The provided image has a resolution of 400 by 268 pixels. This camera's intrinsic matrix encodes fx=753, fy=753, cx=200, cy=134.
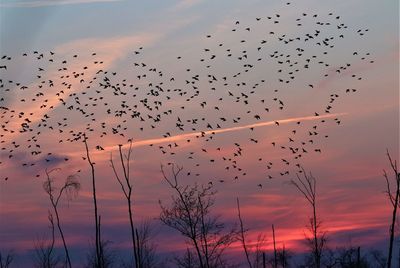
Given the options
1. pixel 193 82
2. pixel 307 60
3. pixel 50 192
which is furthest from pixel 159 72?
pixel 50 192

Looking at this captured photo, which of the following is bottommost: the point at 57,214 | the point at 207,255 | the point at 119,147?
the point at 207,255

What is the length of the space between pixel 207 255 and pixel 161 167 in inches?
325

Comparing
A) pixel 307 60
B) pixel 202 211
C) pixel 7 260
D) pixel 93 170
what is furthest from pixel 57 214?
pixel 307 60

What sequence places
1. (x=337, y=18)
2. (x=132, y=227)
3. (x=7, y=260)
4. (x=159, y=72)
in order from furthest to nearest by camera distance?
(x=7, y=260) → (x=132, y=227) → (x=159, y=72) → (x=337, y=18)

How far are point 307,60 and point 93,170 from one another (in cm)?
3061

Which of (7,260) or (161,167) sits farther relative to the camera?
(7,260)

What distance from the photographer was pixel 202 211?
204 ft

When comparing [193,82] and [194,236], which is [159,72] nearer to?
[193,82]

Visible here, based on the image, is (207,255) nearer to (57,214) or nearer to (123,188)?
(123,188)

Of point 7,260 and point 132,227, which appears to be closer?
point 132,227

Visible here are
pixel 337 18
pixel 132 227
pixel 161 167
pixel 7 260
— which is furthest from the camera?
pixel 7 260

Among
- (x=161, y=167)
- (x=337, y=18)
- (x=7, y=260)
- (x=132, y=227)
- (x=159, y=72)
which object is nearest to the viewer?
(x=337, y=18)

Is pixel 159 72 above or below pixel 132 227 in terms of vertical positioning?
above

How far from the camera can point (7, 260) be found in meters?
86.4
